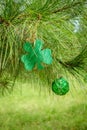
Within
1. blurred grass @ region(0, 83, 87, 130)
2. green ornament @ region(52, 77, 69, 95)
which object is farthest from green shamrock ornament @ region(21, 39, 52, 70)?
blurred grass @ region(0, 83, 87, 130)

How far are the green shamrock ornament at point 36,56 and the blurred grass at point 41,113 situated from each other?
5.79ft

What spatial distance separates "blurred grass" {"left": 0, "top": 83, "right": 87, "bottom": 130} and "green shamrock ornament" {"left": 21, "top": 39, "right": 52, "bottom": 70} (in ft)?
5.79

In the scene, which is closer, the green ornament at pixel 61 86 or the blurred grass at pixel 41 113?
the green ornament at pixel 61 86

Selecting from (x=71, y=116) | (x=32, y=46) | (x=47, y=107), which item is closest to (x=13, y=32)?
(x=32, y=46)

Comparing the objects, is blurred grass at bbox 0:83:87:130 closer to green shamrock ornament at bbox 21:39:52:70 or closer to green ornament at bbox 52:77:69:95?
green ornament at bbox 52:77:69:95

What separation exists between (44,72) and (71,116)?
1887 millimetres

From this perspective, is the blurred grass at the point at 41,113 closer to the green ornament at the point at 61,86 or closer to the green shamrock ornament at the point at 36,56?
the green ornament at the point at 61,86

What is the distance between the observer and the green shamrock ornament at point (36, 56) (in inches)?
33.8

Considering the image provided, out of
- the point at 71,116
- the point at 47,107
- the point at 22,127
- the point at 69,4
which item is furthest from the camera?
the point at 47,107

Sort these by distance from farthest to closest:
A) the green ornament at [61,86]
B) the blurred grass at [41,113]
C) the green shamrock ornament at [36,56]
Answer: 1. the blurred grass at [41,113]
2. the green ornament at [61,86]
3. the green shamrock ornament at [36,56]

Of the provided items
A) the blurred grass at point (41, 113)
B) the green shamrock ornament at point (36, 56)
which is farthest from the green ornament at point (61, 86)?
the blurred grass at point (41, 113)

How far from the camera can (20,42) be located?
3.66ft

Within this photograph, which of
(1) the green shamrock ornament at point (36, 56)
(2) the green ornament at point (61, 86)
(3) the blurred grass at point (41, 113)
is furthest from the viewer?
(3) the blurred grass at point (41, 113)

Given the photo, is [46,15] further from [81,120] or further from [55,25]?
[81,120]
